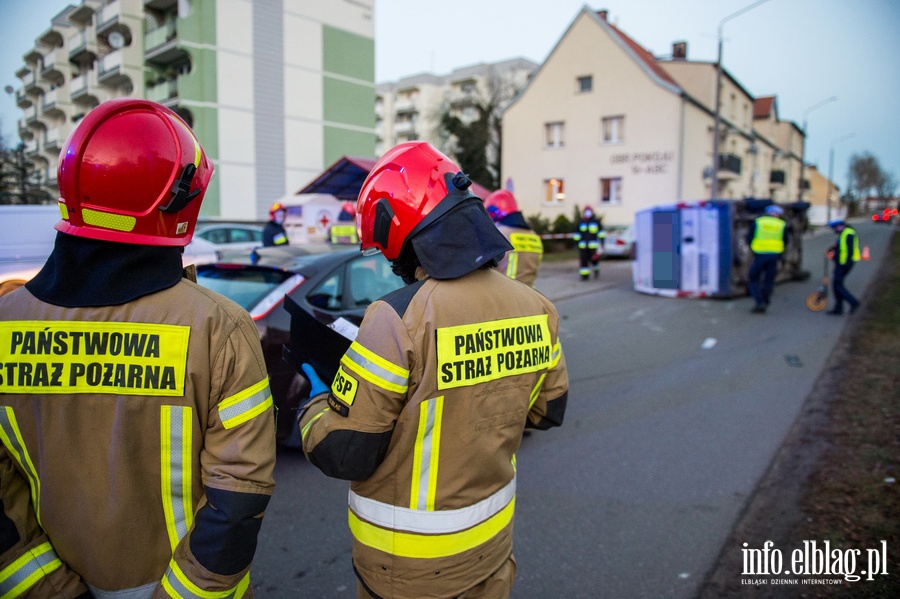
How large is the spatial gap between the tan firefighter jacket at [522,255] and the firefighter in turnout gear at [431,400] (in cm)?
380

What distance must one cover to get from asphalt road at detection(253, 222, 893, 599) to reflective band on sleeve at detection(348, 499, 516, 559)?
57.0 inches

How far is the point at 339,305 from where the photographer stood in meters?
4.58

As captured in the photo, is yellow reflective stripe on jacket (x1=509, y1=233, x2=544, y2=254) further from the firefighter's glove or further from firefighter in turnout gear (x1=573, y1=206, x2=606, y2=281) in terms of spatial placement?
firefighter in turnout gear (x1=573, y1=206, x2=606, y2=281)

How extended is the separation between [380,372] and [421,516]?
1.37 feet

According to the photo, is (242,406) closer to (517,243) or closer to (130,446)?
(130,446)

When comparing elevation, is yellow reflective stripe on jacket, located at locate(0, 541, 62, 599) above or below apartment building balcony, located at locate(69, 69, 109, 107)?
below

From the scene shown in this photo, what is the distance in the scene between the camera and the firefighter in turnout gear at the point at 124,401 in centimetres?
137

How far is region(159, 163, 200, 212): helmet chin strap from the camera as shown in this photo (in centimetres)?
145

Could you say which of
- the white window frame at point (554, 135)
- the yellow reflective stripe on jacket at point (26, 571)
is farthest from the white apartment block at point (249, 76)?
the yellow reflective stripe on jacket at point (26, 571)

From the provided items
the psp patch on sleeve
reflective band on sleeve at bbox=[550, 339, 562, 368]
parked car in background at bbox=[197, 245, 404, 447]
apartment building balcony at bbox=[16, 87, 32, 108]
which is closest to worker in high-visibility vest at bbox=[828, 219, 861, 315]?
parked car in background at bbox=[197, 245, 404, 447]

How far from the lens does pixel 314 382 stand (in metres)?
1.79

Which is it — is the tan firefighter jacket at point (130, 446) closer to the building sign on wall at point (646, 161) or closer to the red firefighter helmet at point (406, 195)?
the red firefighter helmet at point (406, 195)
